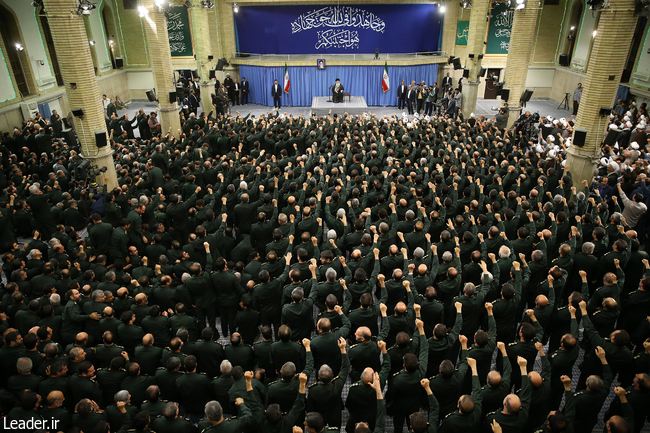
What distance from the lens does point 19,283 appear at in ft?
17.7

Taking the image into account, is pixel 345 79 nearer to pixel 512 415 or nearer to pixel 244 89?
pixel 244 89

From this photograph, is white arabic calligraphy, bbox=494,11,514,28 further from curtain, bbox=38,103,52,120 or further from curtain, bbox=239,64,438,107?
curtain, bbox=38,103,52,120

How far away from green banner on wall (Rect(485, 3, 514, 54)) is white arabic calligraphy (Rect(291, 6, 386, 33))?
525 centimetres

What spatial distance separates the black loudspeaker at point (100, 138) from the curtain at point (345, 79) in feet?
36.9

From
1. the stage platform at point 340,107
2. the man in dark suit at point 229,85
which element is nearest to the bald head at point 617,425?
the stage platform at point 340,107

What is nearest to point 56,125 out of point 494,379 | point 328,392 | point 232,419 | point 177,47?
point 177,47

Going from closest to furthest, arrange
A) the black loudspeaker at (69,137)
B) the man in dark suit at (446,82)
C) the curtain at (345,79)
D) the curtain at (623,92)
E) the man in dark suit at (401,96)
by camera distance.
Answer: the black loudspeaker at (69,137) < the curtain at (623,92) < the man in dark suit at (401,96) < the man in dark suit at (446,82) < the curtain at (345,79)

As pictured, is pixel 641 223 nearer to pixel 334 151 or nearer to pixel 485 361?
pixel 485 361

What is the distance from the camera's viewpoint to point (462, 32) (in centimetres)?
2039

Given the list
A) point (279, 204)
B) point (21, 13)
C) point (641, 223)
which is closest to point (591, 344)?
point (641, 223)

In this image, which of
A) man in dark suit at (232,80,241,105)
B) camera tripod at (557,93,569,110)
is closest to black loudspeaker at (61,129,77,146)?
man in dark suit at (232,80,241,105)

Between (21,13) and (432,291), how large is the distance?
639 inches

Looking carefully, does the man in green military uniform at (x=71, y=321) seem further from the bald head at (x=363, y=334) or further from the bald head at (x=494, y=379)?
the bald head at (x=494, y=379)

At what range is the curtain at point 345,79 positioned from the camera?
18828mm
